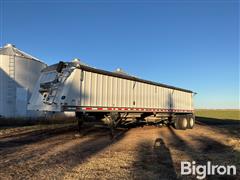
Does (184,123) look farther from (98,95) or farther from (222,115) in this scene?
(222,115)

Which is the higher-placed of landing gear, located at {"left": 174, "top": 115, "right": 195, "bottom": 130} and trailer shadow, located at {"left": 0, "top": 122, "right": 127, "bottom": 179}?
landing gear, located at {"left": 174, "top": 115, "right": 195, "bottom": 130}

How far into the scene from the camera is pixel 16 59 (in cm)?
2714

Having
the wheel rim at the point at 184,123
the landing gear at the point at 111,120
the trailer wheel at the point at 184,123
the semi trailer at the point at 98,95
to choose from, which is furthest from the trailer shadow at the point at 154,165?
the wheel rim at the point at 184,123

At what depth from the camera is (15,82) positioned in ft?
87.2

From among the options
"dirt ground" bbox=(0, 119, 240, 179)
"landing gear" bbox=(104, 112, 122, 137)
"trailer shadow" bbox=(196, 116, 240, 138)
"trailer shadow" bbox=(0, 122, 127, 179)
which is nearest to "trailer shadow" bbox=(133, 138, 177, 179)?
"dirt ground" bbox=(0, 119, 240, 179)

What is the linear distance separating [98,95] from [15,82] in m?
15.9

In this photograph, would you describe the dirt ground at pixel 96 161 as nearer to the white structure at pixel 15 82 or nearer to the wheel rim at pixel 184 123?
the wheel rim at pixel 184 123

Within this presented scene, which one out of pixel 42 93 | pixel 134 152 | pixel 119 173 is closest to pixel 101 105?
pixel 42 93

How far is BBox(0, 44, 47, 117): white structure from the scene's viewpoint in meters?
25.8

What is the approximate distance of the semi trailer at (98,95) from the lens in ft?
40.7

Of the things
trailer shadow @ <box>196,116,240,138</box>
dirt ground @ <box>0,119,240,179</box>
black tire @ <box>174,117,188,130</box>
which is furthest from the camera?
black tire @ <box>174,117,188,130</box>

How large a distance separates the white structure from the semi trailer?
12773mm

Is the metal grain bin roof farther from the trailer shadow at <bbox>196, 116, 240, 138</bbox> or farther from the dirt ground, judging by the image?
the trailer shadow at <bbox>196, 116, 240, 138</bbox>

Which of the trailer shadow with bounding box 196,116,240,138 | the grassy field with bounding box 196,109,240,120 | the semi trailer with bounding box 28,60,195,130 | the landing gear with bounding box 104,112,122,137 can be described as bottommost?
the grassy field with bounding box 196,109,240,120
